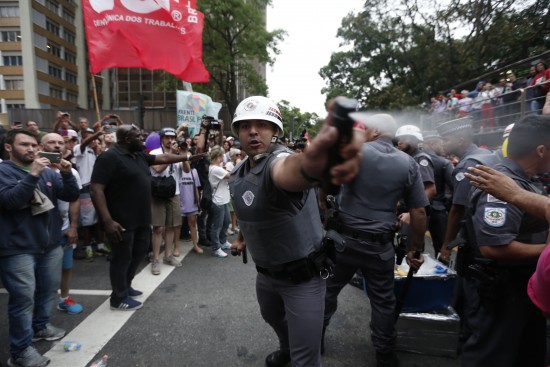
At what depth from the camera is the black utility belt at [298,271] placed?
209 cm

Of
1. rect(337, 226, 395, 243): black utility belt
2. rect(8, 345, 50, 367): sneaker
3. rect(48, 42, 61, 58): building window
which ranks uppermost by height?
rect(48, 42, 61, 58): building window

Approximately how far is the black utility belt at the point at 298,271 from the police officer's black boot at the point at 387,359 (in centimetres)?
120

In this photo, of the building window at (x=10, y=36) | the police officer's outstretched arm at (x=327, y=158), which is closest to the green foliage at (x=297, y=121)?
the police officer's outstretched arm at (x=327, y=158)

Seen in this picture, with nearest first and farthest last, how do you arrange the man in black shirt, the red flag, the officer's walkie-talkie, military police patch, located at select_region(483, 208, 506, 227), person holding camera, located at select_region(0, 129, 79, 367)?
the officer's walkie-talkie
military police patch, located at select_region(483, 208, 506, 227)
person holding camera, located at select_region(0, 129, 79, 367)
the man in black shirt
the red flag

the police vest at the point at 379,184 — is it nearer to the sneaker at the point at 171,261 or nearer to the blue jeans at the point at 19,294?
the blue jeans at the point at 19,294

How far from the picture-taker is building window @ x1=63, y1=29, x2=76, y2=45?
4591 centimetres

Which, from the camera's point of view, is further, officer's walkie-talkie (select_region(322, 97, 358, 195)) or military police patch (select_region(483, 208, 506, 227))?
military police patch (select_region(483, 208, 506, 227))

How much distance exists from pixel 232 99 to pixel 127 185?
22.2 meters

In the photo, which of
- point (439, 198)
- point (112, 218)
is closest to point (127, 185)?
point (112, 218)

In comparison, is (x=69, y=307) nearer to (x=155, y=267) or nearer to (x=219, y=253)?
(x=155, y=267)

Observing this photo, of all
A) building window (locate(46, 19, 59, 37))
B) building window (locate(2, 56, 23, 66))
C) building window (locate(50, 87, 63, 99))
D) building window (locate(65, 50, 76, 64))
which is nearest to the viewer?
building window (locate(2, 56, 23, 66))

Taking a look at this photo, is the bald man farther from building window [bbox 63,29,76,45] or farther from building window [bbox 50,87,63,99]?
building window [bbox 63,29,76,45]

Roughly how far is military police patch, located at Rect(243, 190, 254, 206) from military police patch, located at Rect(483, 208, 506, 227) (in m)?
1.42

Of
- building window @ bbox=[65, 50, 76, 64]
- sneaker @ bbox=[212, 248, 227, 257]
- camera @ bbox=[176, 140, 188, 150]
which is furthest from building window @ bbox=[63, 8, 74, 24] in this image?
sneaker @ bbox=[212, 248, 227, 257]
